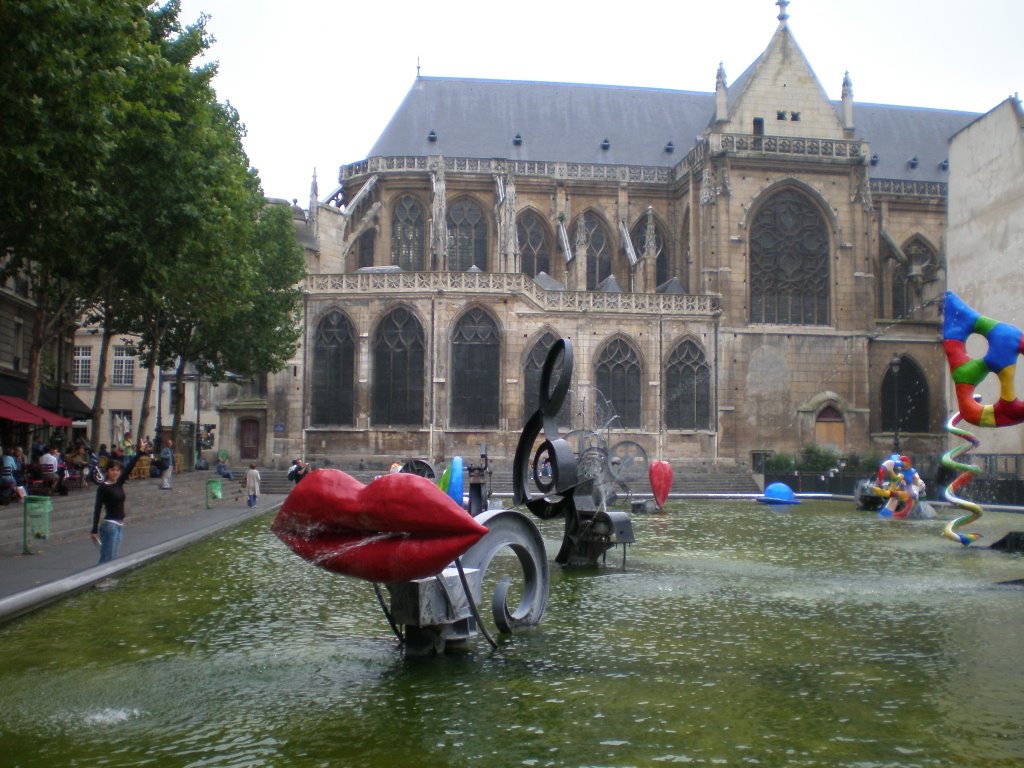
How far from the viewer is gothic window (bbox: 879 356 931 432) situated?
46.5 meters

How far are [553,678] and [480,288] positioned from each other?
3410cm

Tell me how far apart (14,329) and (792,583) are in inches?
1135

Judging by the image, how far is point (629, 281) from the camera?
4903 cm

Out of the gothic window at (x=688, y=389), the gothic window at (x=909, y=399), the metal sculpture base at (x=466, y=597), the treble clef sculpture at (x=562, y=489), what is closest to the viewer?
the metal sculpture base at (x=466, y=597)

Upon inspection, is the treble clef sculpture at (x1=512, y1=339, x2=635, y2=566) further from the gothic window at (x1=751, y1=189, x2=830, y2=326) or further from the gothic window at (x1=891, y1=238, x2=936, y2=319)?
the gothic window at (x1=891, y1=238, x2=936, y2=319)

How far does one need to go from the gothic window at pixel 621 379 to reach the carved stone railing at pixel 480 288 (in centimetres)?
177

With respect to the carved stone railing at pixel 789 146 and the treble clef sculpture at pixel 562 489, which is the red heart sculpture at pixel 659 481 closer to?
the treble clef sculpture at pixel 562 489

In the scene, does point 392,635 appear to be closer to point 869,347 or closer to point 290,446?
point 290,446

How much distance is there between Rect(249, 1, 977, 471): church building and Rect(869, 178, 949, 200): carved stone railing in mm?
116

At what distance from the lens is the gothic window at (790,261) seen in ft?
152

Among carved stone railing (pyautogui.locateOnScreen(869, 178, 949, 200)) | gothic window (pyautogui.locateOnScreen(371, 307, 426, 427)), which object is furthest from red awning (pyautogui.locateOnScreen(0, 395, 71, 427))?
carved stone railing (pyautogui.locateOnScreen(869, 178, 949, 200))

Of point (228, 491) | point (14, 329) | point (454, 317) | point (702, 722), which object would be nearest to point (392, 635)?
point (702, 722)

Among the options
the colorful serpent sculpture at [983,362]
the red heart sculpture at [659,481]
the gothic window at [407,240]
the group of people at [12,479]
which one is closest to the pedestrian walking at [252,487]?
the group of people at [12,479]

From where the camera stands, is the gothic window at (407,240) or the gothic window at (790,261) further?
the gothic window at (407,240)
